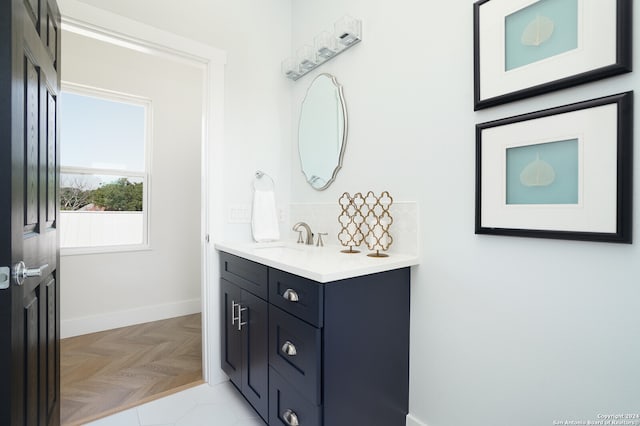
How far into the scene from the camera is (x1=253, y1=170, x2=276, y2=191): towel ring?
2.31 metres

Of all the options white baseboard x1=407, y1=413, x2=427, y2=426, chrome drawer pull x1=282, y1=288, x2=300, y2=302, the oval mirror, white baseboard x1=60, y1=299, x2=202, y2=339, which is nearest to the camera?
chrome drawer pull x1=282, y1=288, x2=300, y2=302

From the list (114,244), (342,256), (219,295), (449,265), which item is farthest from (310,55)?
(114,244)

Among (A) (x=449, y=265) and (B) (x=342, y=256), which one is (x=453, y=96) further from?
(B) (x=342, y=256)

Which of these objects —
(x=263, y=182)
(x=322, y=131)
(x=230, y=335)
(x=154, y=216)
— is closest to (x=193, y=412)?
(x=230, y=335)

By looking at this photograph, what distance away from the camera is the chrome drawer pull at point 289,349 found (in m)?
1.32

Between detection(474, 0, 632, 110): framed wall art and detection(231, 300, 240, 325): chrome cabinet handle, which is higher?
detection(474, 0, 632, 110): framed wall art

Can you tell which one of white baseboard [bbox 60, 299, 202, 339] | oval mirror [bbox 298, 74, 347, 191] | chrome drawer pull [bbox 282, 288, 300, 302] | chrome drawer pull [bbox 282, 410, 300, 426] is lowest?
white baseboard [bbox 60, 299, 202, 339]

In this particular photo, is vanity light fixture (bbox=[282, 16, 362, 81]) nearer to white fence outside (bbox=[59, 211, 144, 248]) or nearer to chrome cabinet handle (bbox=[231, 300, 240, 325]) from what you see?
chrome cabinet handle (bbox=[231, 300, 240, 325])

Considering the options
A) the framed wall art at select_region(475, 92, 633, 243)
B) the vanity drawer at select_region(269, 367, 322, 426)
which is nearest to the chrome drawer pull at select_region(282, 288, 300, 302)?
the vanity drawer at select_region(269, 367, 322, 426)

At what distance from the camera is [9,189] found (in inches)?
32.7

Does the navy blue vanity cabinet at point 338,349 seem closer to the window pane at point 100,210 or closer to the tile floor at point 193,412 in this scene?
the tile floor at point 193,412

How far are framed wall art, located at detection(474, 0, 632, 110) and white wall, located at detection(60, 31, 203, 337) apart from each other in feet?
9.81

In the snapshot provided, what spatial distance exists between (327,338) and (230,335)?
1.00 meters

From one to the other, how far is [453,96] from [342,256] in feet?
3.01
